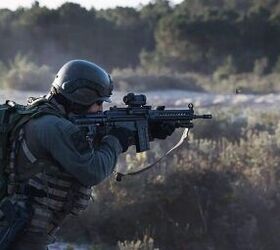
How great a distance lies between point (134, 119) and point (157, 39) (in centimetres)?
4023

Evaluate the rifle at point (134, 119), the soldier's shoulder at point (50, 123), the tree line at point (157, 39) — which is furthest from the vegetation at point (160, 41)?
the soldier's shoulder at point (50, 123)

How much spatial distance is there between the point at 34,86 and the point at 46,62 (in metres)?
11.0

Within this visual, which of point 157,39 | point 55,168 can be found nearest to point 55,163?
point 55,168

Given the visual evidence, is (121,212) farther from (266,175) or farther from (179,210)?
(266,175)

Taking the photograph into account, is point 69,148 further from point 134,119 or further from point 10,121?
point 134,119

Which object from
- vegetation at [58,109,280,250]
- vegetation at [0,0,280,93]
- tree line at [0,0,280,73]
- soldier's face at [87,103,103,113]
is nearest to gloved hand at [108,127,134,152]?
soldier's face at [87,103,103,113]

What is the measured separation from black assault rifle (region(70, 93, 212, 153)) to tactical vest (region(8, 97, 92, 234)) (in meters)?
0.28

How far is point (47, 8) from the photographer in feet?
144

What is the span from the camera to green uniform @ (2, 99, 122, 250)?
3.55 meters

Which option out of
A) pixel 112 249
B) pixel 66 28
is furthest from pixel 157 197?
pixel 66 28

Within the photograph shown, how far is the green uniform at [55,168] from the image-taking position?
140 inches

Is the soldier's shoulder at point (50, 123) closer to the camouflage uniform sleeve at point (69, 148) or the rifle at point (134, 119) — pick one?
the camouflage uniform sleeve at point (69, 148)

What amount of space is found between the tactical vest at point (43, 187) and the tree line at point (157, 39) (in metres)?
35.5

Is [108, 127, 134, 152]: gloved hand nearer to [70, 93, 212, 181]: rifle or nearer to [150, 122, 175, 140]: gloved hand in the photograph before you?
[70, 93, 212, 181]: rifle
